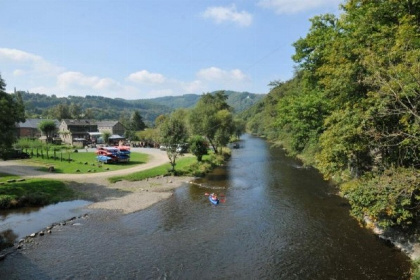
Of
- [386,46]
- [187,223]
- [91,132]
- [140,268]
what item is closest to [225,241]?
[187,223]

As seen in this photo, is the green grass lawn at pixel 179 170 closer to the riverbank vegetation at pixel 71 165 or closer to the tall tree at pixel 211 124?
the riverbank vegetation at pixel 71 165

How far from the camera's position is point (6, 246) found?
71.9ft

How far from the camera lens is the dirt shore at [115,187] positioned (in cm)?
3288

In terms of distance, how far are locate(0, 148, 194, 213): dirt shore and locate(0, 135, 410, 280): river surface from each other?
2322 millimetres

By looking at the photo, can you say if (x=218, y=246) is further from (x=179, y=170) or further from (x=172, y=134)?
(x=179, y=170)

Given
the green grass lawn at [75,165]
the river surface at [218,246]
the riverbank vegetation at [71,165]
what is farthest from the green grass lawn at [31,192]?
the green grass lawn at [75,165]

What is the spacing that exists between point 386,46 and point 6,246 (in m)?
30.3

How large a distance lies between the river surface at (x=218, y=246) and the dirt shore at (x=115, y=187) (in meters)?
2.32

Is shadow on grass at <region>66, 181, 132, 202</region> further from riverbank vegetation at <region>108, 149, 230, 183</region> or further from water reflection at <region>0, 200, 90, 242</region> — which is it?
riverbank vegetation at <region>108, 149, 230, 183</region>

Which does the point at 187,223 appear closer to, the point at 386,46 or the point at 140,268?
the point at 140,268

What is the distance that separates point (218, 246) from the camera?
2239cm

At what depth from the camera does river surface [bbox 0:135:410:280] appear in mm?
18797

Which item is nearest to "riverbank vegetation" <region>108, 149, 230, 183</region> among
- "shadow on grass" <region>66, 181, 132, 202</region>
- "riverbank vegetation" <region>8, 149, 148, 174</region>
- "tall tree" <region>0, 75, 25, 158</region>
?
"shadow on grass" <region>66, 181, 132, 202</region>

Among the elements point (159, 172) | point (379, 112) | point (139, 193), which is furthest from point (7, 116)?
point (379, 112)
